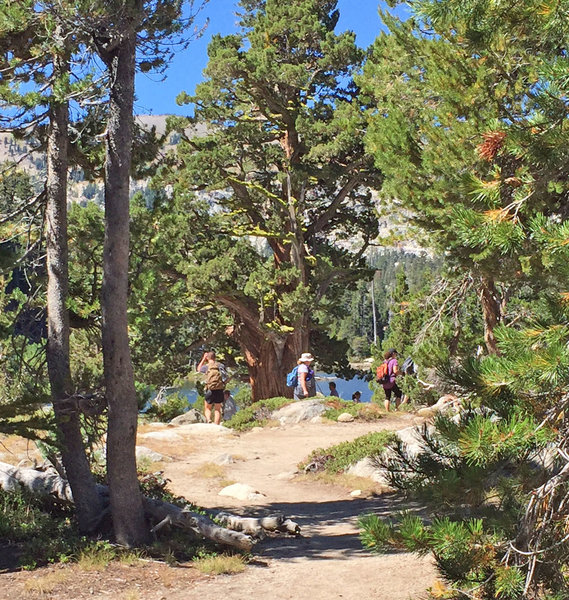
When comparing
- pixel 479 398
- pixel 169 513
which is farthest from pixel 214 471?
pixel 479 398

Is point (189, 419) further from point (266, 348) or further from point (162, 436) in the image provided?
point (266, 348)

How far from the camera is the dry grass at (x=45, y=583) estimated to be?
5.86 metres

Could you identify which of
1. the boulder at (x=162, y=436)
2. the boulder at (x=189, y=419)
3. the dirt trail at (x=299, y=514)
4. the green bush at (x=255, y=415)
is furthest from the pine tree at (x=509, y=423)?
the boulder at (x=189, y=419)

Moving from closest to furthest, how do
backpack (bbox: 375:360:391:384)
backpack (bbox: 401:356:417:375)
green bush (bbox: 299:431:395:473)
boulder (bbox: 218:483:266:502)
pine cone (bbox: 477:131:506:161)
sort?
pine cone (bbox: 477:131:506:161) → boulder (bbox: 218:483:266:502) → green bush (bbox: 299:431:395:473) → backpack (bbox: 375:360:391:384) → backpack (bbox: 401:356:417:375)

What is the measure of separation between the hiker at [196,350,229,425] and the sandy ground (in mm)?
2473

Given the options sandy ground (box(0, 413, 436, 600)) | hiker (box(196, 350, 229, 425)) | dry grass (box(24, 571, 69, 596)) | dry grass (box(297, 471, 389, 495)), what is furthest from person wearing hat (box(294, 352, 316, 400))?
dry grass (box(24, 571, 69, 596))

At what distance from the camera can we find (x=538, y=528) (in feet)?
13.7

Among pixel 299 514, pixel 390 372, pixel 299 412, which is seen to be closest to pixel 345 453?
pixel 299 514

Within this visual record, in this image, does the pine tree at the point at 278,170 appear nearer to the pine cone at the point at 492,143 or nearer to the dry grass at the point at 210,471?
the dry grass at the point at 210,471

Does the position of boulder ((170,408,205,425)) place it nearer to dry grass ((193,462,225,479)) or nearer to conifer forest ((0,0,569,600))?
conifer forest ((0,0,569,600))

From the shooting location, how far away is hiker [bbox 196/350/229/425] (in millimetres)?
15969

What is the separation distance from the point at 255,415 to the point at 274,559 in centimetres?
1094

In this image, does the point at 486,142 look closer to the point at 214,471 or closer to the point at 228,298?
the point at 214,471

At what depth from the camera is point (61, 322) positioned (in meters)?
7.60
